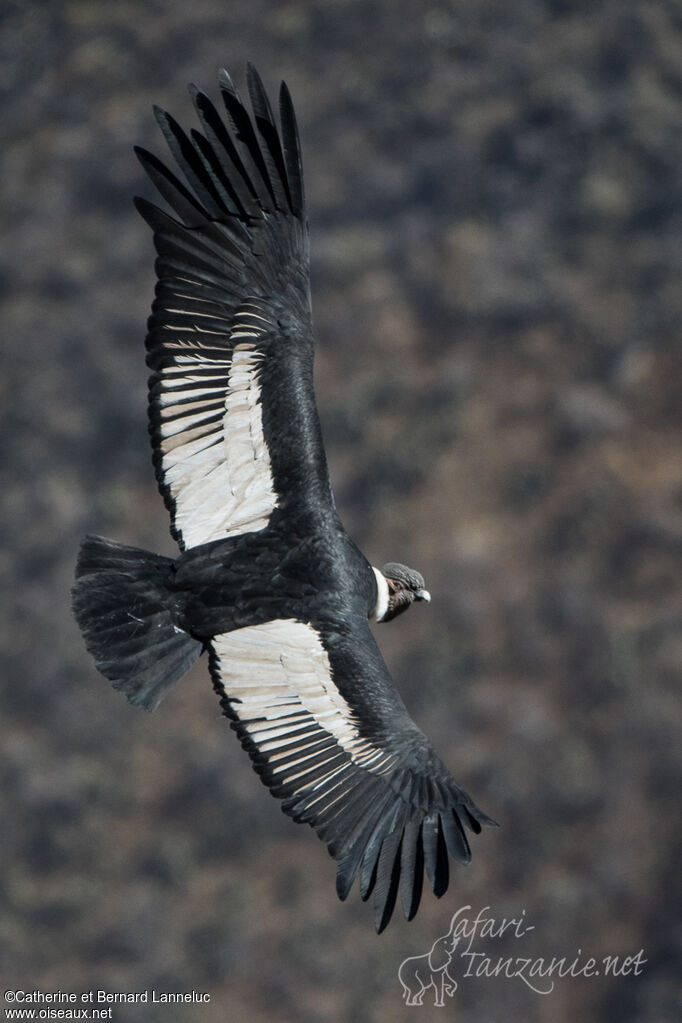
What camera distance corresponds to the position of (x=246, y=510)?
337cm

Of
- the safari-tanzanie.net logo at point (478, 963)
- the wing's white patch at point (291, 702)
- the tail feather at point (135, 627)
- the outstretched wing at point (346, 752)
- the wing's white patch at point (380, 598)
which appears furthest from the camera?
the safari-tanzanie.net logo at point (478, 963)

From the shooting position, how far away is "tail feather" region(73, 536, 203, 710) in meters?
3.36

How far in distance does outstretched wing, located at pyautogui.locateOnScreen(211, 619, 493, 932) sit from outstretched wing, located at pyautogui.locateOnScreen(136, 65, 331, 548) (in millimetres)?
334

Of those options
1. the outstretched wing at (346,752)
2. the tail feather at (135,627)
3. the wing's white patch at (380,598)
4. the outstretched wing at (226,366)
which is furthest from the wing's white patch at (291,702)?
the wing's white patch at (380,598)

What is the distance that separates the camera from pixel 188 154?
3.29m

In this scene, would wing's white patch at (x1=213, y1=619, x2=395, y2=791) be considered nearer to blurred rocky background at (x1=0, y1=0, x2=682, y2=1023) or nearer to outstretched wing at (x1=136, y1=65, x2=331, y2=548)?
outstretched wing at (x1=136, y1=65, x2=331, y2=548)

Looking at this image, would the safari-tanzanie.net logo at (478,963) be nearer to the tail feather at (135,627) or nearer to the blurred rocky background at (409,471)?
the blurred rocky background at (409,471)

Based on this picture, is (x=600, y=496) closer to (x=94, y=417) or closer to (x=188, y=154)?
(x=94, y=417)

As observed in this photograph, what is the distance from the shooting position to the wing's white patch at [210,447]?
3.38 m

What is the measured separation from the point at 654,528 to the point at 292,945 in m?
2.03

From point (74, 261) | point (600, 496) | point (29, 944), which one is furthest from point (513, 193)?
point (29, 944)

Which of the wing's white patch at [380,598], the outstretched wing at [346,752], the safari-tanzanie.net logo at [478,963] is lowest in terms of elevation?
the safari-tanzanie.net logo at [478,963]

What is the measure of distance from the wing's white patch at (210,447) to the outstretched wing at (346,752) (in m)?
0.31

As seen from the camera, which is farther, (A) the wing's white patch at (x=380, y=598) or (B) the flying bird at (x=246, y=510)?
(A) the wing's white patch at (x=380, y=598)
